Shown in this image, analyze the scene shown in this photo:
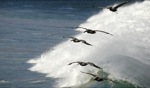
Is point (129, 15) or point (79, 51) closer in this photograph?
point (79, 51)

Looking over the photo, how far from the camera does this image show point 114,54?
53.0 meters

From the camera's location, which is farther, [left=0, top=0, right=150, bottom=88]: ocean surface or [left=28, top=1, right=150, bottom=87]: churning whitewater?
[left=28, top=1, right=150, bottom=87]: churning whitewater

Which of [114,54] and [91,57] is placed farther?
[91,57]

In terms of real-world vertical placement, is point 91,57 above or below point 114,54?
below

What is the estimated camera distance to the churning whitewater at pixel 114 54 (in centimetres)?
4862

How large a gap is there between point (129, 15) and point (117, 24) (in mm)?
4398

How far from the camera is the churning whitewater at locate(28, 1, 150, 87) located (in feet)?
160

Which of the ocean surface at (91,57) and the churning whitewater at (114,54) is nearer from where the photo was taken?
the ocean surface at (91,57)

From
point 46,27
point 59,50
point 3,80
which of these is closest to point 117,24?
point 59,50

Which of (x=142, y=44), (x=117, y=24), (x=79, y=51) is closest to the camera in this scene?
(x=142, y=44)

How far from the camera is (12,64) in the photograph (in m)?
63.3

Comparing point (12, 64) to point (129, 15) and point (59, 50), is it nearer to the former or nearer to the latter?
point (59, 50)

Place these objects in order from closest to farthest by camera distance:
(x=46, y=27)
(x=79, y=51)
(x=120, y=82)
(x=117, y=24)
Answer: (x=120, y=82) → (x=79, y=51) → (x=117, y=24) → (x=46, y=27)

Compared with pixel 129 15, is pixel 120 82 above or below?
below
